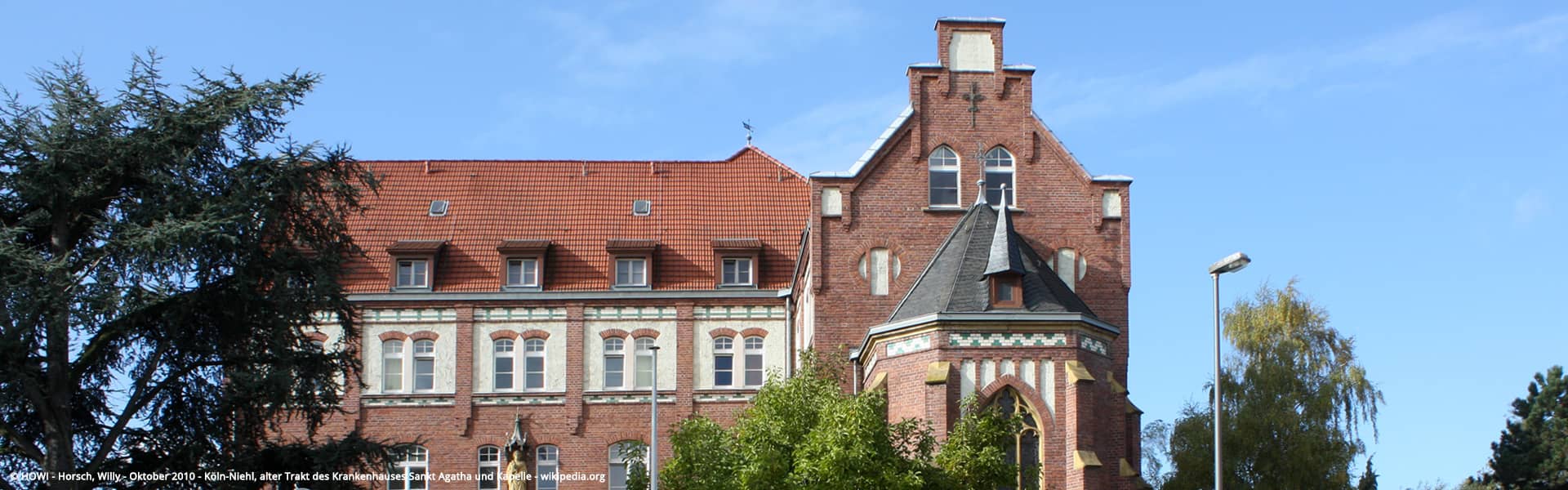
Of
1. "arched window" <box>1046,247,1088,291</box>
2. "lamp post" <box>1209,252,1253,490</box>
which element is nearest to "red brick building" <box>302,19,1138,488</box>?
"arched window" <box>1046,247,1088,291</box>

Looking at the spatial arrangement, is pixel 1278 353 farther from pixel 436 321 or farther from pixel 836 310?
pixel 436 321

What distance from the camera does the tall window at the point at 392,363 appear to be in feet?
163

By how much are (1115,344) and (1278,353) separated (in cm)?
973

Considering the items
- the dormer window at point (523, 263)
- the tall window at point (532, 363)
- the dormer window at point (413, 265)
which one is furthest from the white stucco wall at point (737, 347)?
the dormer window at point (413, 265)

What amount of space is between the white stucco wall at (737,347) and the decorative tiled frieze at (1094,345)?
12267mm

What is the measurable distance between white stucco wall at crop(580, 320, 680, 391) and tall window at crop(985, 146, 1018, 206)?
1015 centimetres

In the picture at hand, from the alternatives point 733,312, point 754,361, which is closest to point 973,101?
point 733,312

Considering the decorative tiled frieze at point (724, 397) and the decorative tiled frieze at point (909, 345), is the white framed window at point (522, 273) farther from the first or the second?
the decorative tiled frieze at point (909, 345)

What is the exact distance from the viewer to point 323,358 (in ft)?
105

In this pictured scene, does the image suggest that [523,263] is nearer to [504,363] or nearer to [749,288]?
[504,363]

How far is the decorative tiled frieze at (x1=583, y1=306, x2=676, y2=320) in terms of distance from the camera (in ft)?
164

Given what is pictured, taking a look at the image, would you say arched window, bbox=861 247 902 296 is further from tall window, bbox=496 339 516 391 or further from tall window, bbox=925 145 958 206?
tall window, bbox=496 339 516 391

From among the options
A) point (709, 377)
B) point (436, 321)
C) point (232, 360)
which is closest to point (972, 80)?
point (709, 377)

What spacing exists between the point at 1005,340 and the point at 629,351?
1472cm
